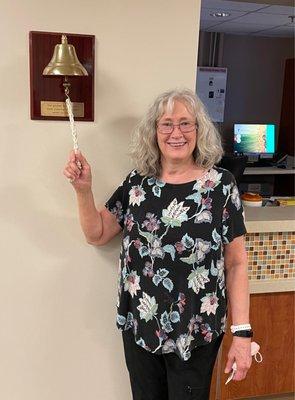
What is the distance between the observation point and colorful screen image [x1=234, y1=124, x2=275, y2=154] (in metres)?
5.68

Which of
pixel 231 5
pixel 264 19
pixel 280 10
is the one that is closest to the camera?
pixel 231 5

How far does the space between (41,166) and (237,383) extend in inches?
51.5

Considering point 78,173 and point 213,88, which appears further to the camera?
point 213,88

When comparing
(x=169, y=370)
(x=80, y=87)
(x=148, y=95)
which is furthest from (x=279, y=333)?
(x=80, y=87)

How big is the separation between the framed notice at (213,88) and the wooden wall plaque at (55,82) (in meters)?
4.11

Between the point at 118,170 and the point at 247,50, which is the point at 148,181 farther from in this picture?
the point at 247,50

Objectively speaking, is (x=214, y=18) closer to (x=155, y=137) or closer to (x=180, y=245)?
(x=155, y=137)

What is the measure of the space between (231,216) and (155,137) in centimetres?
35

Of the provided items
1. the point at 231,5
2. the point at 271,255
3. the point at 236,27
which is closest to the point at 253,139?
the point at 236,27

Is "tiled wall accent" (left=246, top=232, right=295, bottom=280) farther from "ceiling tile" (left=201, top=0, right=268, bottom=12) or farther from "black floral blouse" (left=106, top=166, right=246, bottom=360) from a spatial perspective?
"ceiling tile" (left=201, top=0, right=268, bottom=12)

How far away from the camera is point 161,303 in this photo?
4.81 ft

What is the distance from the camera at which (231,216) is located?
1459mm

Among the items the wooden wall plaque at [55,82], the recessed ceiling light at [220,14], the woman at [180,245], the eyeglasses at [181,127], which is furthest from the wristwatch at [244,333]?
the recessed ceiling light at [220,14]

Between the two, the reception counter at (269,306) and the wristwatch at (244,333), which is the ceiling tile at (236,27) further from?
the wristwatch at (244,333)
